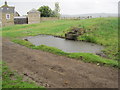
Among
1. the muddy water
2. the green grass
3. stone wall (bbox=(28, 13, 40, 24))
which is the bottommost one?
the green grass

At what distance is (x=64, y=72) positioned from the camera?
785 centimetres

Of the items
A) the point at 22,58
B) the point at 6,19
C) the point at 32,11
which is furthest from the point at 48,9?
the point at 22,58

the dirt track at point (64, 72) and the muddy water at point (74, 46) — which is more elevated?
the muddy water at point (74, 46)

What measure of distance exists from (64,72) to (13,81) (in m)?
2.49

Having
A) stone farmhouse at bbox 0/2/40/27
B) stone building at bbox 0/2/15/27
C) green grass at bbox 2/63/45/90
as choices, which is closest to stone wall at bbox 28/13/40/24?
stone farmhouse at bbox 0/2/40/27

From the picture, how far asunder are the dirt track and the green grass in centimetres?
37

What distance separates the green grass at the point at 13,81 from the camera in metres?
6.13

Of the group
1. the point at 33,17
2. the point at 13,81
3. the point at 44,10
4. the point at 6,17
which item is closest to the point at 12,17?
the point at 6,17

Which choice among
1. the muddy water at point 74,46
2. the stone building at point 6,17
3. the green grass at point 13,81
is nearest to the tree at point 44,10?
the stone building at point 6,17

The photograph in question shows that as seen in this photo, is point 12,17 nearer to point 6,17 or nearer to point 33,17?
point 6,17

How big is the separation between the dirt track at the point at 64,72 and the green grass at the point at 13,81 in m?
0.37

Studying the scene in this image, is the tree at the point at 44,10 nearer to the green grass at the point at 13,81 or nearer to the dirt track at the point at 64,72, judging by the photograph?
the dirt track at the point at 64,72

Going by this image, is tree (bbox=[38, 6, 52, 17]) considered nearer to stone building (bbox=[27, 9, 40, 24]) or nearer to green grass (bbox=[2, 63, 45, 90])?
stone building (bbox=[27, 9, 40, 24])

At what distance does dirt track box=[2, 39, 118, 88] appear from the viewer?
6.62 m
